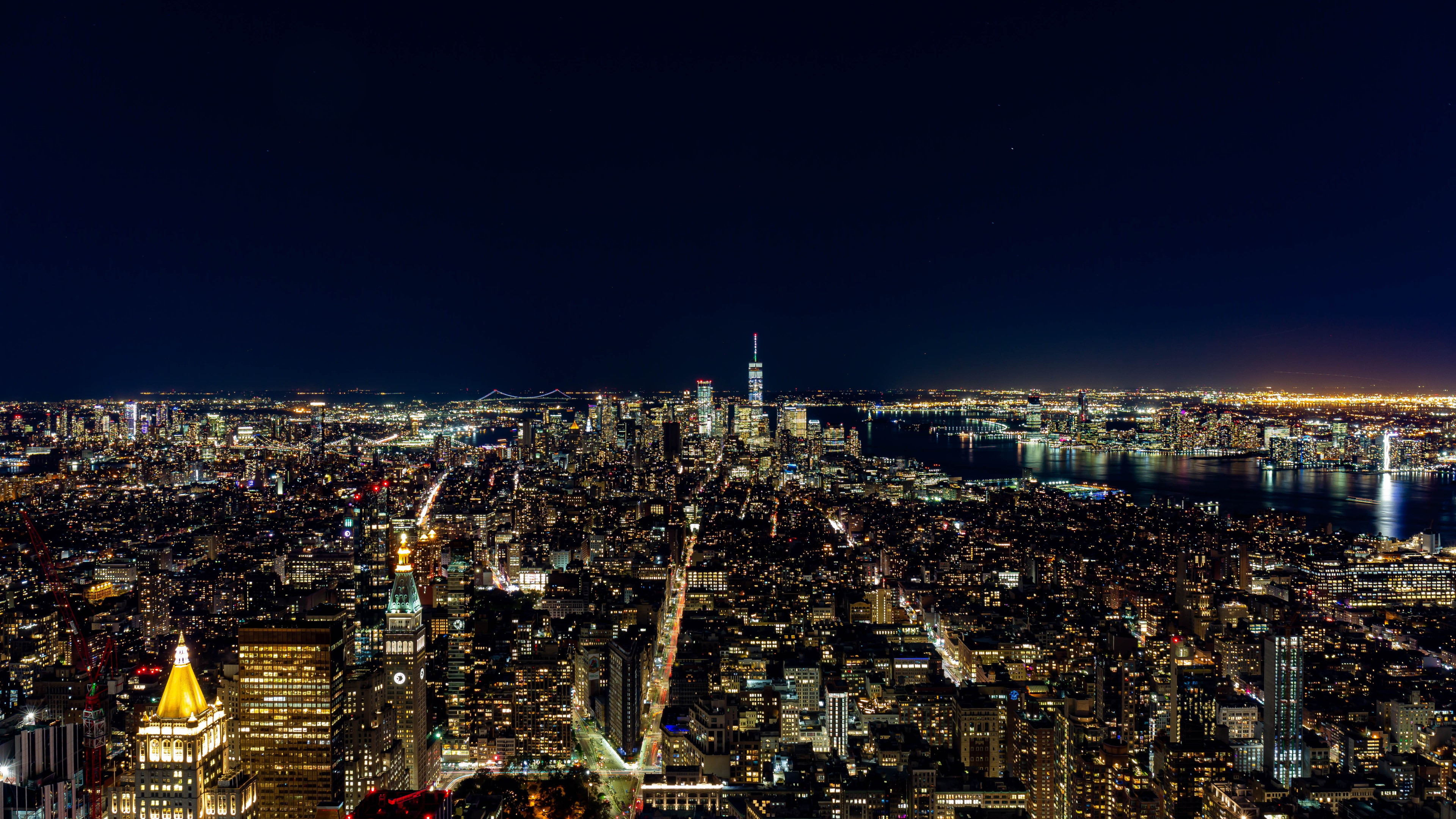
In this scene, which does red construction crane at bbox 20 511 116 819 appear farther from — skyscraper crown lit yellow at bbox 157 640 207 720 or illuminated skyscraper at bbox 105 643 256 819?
skyscraper crown lit yellow at bbox 157 640 207 720

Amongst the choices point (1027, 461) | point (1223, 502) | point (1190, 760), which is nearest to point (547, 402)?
point (1027, 461)

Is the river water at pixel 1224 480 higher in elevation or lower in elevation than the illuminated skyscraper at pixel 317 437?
lower

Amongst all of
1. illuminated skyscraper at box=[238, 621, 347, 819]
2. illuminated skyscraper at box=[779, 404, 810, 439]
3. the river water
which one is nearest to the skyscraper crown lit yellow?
illuminated skyscraper at box=[238, 621, 347, 819]

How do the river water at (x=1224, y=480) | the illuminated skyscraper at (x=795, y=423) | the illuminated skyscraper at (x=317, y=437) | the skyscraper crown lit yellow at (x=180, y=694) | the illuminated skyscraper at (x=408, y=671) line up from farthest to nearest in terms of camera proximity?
the illuminated skyscraper at (x=795, y=423), the illuminated skyscraper at (x=317, y=437), the river water at (x=1224, y=480), the illuminated skyscraper at (x=408, y=671), the skyscraper crown lit yellow at (x=180, y=694)

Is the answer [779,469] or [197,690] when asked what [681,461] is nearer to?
[779,469]

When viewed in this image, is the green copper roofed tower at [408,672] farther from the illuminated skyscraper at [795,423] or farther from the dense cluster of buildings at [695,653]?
the illuminated skyscraper at [795,423]

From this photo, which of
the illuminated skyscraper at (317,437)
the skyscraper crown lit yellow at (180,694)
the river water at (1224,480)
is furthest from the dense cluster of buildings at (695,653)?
the illuminated skyscraper at (317,437)
